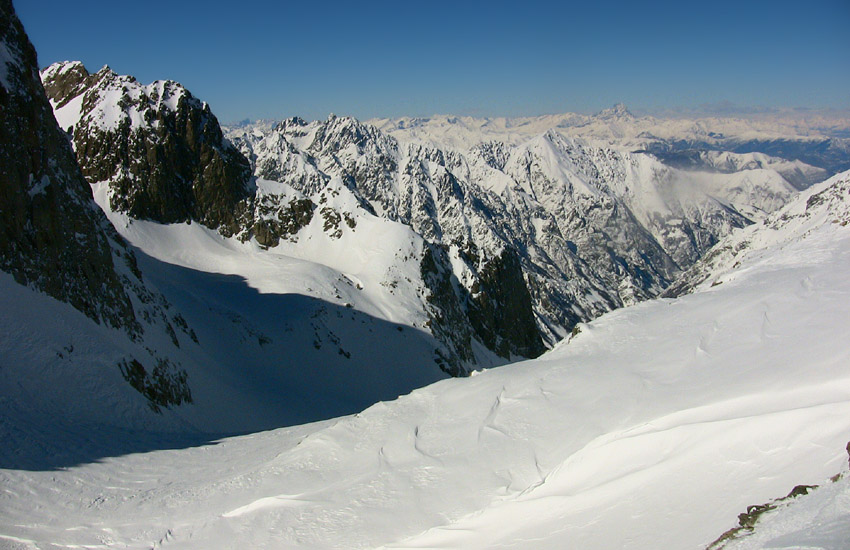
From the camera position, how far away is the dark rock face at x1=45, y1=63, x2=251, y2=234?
83188 mm

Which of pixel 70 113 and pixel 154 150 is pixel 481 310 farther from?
pixel 70 113

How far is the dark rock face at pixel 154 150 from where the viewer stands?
83.2 meters

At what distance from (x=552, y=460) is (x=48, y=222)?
33841mm

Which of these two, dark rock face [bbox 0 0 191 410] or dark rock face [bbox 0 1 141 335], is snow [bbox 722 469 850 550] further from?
dark rock face [bbox 0 1 141 335]

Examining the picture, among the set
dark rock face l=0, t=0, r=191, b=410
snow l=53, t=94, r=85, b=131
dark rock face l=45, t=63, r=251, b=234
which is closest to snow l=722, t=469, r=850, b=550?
dark rock face l=0, t=0, r=191, b=410

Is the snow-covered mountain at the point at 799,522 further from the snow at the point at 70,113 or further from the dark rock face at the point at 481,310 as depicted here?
Result: the snow at the point at 70,113

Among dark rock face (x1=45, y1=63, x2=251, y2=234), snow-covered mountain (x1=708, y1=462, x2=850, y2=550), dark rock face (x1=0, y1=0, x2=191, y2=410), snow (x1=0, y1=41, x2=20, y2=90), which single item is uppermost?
dark rock face (x1=45, y1=63, x2=251, y2=234)

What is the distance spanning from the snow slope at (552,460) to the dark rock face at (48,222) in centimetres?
1505

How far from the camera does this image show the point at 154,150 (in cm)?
8631

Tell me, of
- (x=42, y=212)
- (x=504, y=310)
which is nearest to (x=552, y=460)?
(x=42, y=212)

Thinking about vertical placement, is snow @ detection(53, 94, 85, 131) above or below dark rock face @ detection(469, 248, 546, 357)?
above

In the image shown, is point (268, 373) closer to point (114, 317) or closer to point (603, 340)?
point (114, 317)

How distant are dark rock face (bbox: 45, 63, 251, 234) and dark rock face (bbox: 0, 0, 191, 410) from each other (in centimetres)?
4640

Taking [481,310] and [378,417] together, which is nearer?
[378,417]
